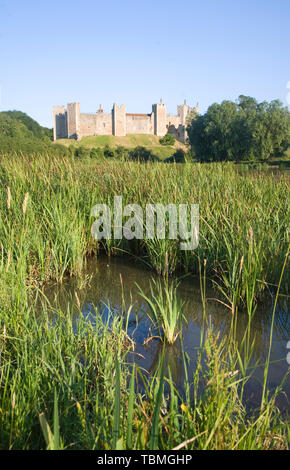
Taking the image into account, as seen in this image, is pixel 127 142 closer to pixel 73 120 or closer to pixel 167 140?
pixel 167 140

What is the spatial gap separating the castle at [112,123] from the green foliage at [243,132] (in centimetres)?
3024

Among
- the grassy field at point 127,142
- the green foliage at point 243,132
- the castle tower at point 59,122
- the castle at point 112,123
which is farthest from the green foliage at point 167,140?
the green foliage at point 243,132

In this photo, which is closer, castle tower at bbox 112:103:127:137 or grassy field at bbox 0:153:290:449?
grassy field at bbox 0:153:290:449

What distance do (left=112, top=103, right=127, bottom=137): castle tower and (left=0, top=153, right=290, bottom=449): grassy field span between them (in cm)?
5424

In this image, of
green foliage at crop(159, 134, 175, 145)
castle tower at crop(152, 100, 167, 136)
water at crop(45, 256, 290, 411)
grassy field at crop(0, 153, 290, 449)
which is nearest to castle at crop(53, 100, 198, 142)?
castle tower at crop(152, 100, 167, 136)

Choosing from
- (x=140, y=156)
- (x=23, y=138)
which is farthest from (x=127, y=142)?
(x=23, y=138)

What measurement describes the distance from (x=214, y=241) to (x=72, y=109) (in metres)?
56.9

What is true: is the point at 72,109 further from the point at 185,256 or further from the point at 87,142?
the point at 185,256

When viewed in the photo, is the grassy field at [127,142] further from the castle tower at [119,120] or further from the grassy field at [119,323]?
the grassy field at [119,323]

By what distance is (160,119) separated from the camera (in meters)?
60.8

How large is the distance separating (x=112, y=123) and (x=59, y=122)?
874 centimetres

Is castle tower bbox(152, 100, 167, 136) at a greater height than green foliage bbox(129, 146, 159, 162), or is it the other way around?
castle tower bbox(152, 100, 167, 136)

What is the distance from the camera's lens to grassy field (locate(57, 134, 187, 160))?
53.3 metres

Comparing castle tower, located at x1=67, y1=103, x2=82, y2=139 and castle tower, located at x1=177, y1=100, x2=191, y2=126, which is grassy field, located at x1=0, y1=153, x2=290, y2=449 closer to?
castle tower, located at x1=67, y1=103, x2=82, y2=139
